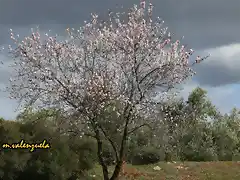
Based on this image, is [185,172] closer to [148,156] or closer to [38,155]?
[148,156]

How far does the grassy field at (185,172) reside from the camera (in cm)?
1919

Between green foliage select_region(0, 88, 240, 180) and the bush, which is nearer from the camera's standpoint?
green foliage select_region(0, 88, 240, 180)

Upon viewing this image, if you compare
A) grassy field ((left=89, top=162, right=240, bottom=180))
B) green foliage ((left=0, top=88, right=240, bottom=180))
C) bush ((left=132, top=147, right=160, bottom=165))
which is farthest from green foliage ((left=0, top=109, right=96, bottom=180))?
bush ((left=132, top=147, right=160, bottom=165))

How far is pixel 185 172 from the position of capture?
65.7 ft

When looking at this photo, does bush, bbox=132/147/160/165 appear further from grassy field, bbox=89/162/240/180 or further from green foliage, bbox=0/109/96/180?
green foliage, bbox=0/109/96/180

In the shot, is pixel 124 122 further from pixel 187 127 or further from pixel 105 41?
pixel 187 127

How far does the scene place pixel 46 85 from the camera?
1488cm

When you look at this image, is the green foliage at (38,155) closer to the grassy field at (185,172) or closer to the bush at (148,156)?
the grassy field at (185,172)

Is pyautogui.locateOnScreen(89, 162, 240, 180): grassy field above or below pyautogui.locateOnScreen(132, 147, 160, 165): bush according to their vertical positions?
below

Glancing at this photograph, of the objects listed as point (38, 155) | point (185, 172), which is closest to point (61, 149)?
point (38, 155)

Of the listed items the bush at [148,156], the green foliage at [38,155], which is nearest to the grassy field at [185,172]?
the bush at [148,156]

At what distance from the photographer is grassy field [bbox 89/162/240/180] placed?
19.2 m

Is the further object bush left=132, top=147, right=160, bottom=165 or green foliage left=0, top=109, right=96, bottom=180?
bush left=132, top=147, right=160, bottom=165

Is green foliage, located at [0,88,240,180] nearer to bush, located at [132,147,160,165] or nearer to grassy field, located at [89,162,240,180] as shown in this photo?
bush, located at [132,147,160,165]
